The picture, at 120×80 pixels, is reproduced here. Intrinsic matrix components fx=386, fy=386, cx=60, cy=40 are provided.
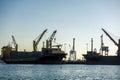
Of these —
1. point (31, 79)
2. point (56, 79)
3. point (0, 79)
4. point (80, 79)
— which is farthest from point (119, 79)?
point (0, 79)

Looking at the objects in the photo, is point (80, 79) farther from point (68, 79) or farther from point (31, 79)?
point (31, 79)

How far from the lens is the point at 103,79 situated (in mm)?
70625

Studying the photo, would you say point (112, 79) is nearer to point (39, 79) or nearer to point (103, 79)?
point (103, 79)

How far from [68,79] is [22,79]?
8.44 metres

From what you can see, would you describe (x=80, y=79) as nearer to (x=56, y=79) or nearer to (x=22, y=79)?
(x=56, y=79)

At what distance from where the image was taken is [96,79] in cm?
7044

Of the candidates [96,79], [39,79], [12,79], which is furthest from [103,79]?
[12,79]

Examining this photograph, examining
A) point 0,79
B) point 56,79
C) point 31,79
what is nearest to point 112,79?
point 56,79

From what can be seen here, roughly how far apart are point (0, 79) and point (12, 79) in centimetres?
209

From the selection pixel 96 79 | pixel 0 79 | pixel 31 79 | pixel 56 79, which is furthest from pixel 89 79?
pixel 0 79

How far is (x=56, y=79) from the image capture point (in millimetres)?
69438

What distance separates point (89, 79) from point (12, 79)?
46.2ft

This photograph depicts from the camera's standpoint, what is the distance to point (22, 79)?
2680 inches

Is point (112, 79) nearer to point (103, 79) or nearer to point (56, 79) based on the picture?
point (103, 79)
